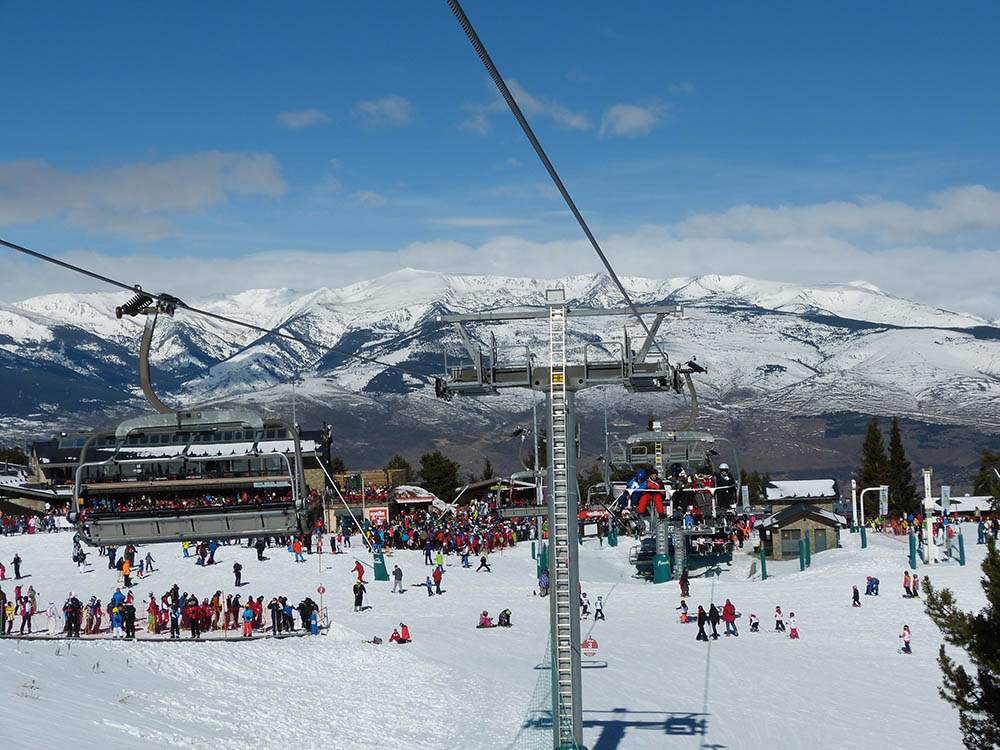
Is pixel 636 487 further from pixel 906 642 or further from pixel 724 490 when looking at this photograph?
pixel 906 642

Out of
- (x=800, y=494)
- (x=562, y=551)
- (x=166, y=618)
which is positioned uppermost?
(x=800, y=494)

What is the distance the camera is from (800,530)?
63.6m

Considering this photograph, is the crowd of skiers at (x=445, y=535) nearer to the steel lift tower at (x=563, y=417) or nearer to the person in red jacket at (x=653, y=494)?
the person in red jacket at (x=653, y=494)

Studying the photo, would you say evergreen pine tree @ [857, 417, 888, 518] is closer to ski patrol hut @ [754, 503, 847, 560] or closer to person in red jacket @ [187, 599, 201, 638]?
ski patrol hut @ [754, 503, 847, 560]

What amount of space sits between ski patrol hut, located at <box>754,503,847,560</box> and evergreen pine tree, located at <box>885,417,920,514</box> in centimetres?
4729

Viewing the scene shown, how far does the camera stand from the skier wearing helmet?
61.7 meters

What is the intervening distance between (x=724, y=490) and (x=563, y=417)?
42.5 meters

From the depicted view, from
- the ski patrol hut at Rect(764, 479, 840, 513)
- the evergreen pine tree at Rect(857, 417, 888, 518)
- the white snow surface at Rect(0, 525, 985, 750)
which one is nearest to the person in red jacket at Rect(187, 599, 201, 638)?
the white snow surface at Rect(0, 525, 985, 750)

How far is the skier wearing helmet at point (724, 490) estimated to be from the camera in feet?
202

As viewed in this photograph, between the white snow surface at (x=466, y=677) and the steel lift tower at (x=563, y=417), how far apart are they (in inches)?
244

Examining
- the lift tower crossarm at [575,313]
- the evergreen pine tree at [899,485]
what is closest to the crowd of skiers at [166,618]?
the lift tower crossarm at [575,313]

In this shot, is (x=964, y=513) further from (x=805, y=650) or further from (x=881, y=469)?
(x=805, y=650)

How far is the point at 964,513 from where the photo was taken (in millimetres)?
95688

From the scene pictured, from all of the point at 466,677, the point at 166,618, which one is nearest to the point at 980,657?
the point at 466,677
